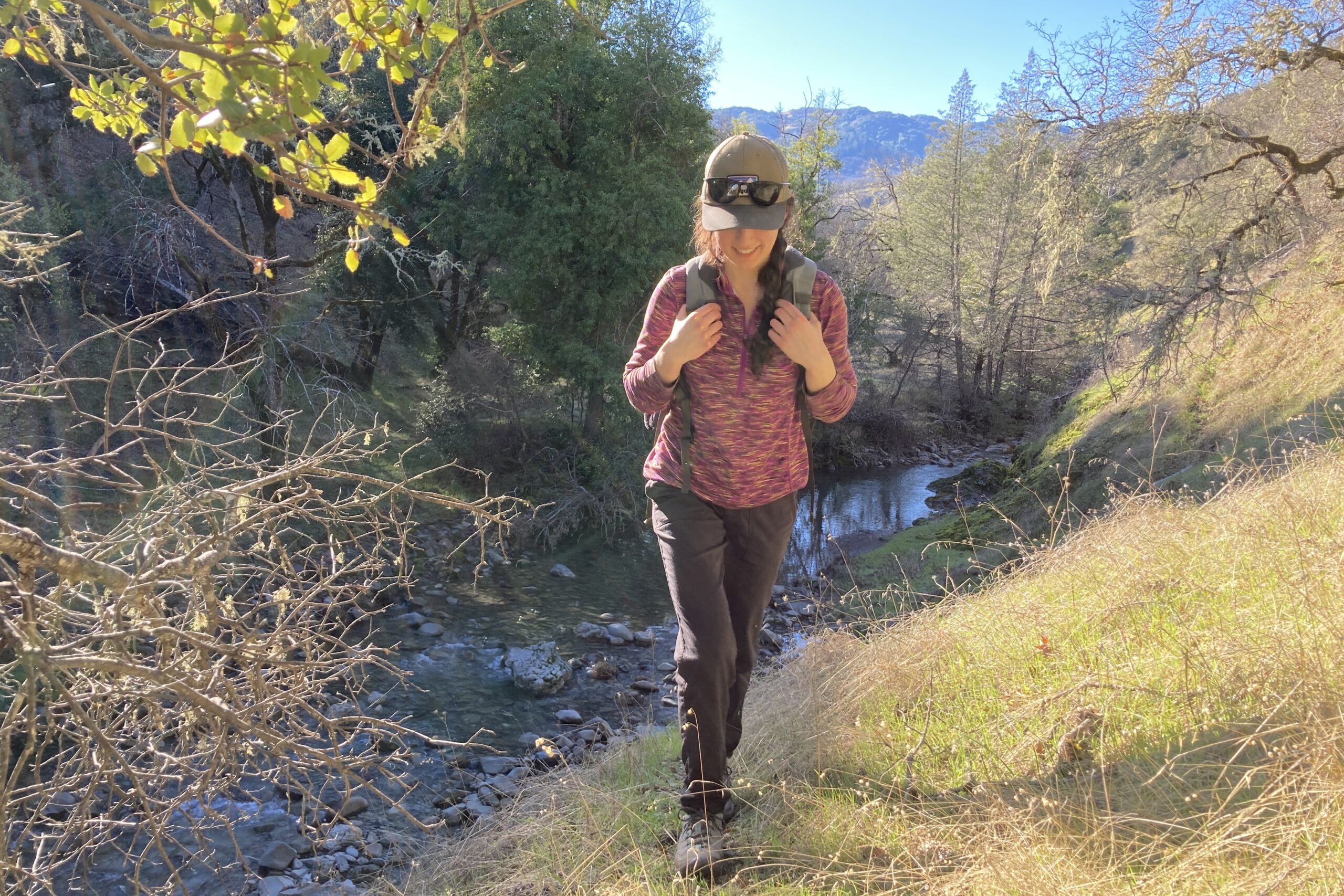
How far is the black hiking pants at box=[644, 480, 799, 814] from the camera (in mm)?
2518

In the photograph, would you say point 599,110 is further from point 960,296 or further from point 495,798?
point 960,296

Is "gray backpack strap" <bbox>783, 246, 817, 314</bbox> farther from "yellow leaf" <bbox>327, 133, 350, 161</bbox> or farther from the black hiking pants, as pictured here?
"yellow leaf" <bbox>327, 133, 350, 161</bbox>

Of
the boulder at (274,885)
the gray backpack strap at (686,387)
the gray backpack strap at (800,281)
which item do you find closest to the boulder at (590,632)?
the boulder at (274,885)

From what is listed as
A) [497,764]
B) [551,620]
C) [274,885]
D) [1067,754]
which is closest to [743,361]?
[1067,754]

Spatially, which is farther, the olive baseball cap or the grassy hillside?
the olive baseball cap

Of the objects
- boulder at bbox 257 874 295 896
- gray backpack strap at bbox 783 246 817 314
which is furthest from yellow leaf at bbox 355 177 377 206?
boulder at bbox 257 874 295 896

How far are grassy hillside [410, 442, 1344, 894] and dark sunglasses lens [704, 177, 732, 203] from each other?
190 cm

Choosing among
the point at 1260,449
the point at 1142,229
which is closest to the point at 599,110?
the point at 1260,449

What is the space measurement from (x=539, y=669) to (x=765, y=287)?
21.1 feet

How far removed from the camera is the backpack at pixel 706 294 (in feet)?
8.25

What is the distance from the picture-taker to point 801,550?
12.8 meters

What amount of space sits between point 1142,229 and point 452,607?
18304 millimetres

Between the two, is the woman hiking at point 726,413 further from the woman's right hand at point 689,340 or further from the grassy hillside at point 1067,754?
the grassy hillside at point 1067,754

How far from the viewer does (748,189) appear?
2461 mm
